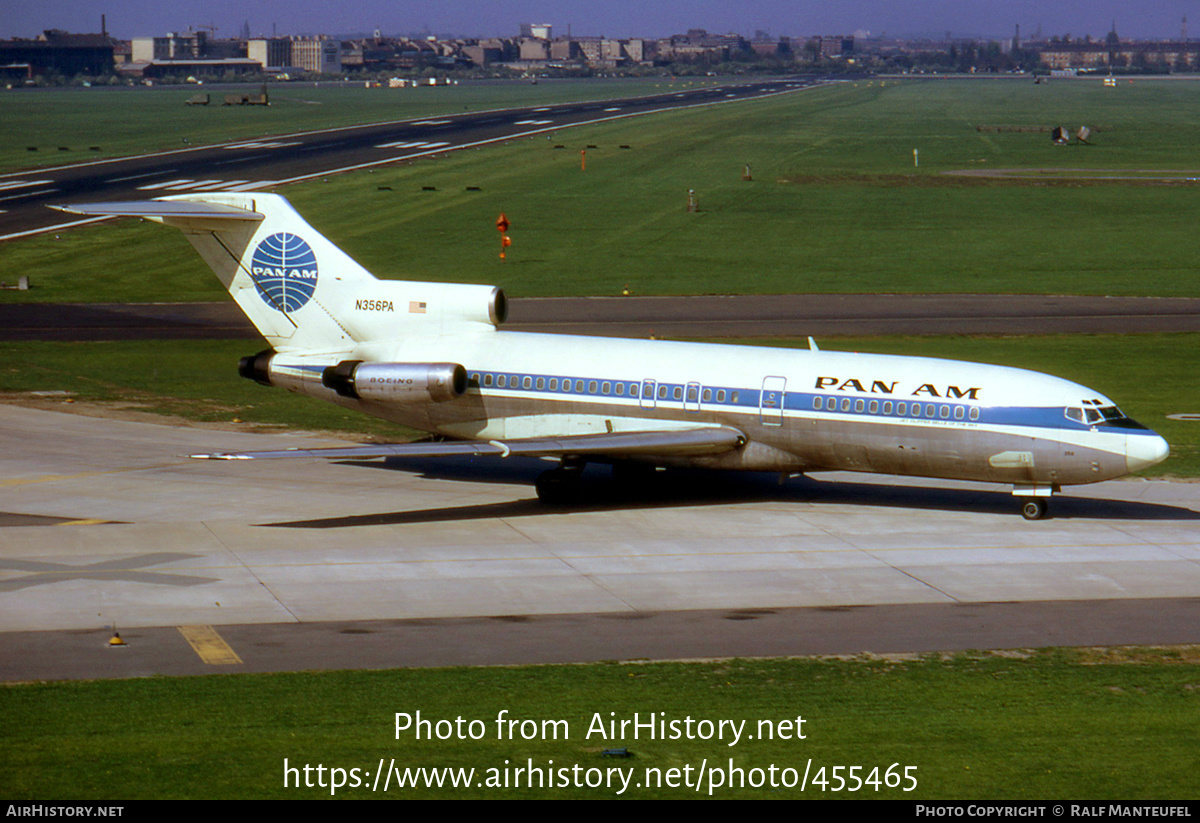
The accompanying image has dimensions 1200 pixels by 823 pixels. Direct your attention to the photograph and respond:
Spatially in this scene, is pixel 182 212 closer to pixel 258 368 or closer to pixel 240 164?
pixel 258 368

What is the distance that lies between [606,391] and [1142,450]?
12725 mm

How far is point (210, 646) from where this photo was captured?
2312cm

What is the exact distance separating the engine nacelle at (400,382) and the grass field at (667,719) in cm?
1380

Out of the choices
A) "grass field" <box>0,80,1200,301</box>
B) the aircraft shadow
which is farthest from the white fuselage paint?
"grass field" <box>0,80,1200,301</box>

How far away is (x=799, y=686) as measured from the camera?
21250 millimetres

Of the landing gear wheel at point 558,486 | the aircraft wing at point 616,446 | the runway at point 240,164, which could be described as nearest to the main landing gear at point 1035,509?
the aircraft wing at point 616,446

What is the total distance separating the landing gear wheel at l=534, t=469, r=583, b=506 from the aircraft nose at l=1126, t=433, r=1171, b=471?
12927 mm

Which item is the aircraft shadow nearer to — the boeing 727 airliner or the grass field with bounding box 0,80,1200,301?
the boeing 727 airliner

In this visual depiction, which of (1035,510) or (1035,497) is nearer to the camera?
(1035,510)

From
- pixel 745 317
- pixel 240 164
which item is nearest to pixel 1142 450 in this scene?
pixel 745 317

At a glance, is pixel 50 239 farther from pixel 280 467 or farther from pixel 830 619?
pixel 830 619

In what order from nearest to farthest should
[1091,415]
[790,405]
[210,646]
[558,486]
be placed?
[210,646] → [1091,415] → [790,405] → [558,486]

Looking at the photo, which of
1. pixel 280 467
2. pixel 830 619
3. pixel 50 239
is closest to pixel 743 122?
pixel 50 239
